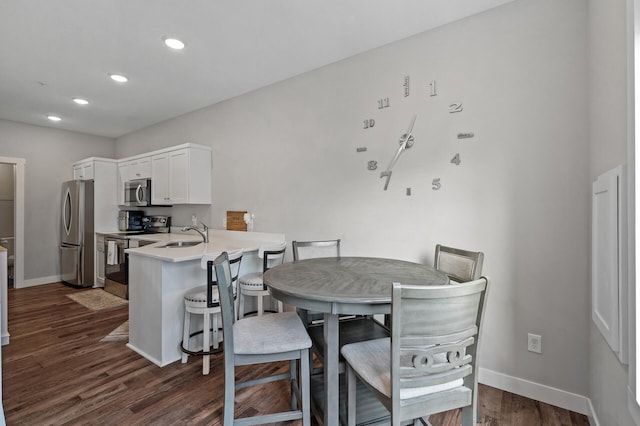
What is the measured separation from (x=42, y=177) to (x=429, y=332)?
6363 mm

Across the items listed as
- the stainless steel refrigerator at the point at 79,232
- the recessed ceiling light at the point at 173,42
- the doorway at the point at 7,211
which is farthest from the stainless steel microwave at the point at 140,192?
the recessed ceiling light at the point at 173,42

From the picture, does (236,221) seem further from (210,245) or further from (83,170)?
(83,170)

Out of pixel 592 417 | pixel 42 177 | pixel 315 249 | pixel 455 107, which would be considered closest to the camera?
pixel 592 417

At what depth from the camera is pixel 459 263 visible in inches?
78.9

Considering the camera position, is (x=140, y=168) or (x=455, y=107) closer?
(x=455, y=107)

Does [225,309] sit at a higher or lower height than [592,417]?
higher

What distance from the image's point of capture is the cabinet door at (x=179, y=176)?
3.94 meters

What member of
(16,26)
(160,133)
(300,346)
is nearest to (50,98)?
(160,133)

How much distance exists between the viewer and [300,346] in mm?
1569

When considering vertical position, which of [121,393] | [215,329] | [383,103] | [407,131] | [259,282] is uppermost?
[383,103]

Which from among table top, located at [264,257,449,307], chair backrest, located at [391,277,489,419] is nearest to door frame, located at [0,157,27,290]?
table top, located at [264,257,449,307]

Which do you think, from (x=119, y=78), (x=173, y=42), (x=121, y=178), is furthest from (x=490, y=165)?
(x=121, y=178)

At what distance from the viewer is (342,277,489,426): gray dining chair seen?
110cm

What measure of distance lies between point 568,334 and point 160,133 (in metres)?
5.42
